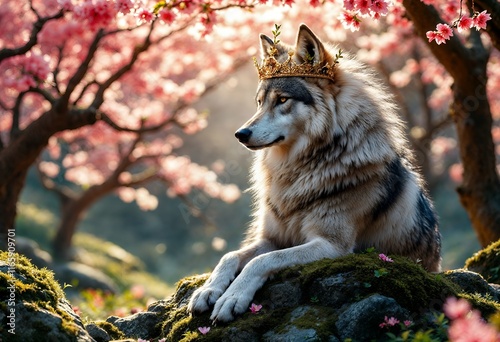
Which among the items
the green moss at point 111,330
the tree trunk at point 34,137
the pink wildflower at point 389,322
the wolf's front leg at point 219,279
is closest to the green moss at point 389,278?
the pink wildflower at point 389,322

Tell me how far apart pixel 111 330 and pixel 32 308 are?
92cm

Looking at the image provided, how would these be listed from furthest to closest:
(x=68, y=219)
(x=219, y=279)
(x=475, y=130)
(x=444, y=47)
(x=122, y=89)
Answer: (x=122, y=89) → (x=68, y=219) → (x=475, y=130) → (x=444, y=47) → (x=219, y=279)

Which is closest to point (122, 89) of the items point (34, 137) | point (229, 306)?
point (34, 137)

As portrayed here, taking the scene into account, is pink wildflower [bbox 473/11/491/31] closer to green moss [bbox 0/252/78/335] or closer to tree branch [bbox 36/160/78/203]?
green moss [bbox 0/252/78/335]

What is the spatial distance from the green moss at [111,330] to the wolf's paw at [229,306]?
801mm

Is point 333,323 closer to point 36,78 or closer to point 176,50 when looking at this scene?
point 36,78

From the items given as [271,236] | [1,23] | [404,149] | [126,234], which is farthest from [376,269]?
[126,234]

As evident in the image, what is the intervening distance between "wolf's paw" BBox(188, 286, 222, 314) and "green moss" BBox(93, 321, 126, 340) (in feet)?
1.86

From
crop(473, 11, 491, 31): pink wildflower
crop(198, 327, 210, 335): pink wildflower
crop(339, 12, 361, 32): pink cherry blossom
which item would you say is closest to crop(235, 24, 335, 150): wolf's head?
crop(339, 12, 361, 32): pink cherry blossom

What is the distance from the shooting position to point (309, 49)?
15.5ft

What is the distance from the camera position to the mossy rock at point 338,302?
3.44 meters

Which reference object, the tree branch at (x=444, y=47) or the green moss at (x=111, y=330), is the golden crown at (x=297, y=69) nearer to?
the tree branch at (x=444, y=47)

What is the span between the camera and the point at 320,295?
3768 mm

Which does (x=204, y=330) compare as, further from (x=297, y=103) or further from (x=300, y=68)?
(x=300, y=68)
